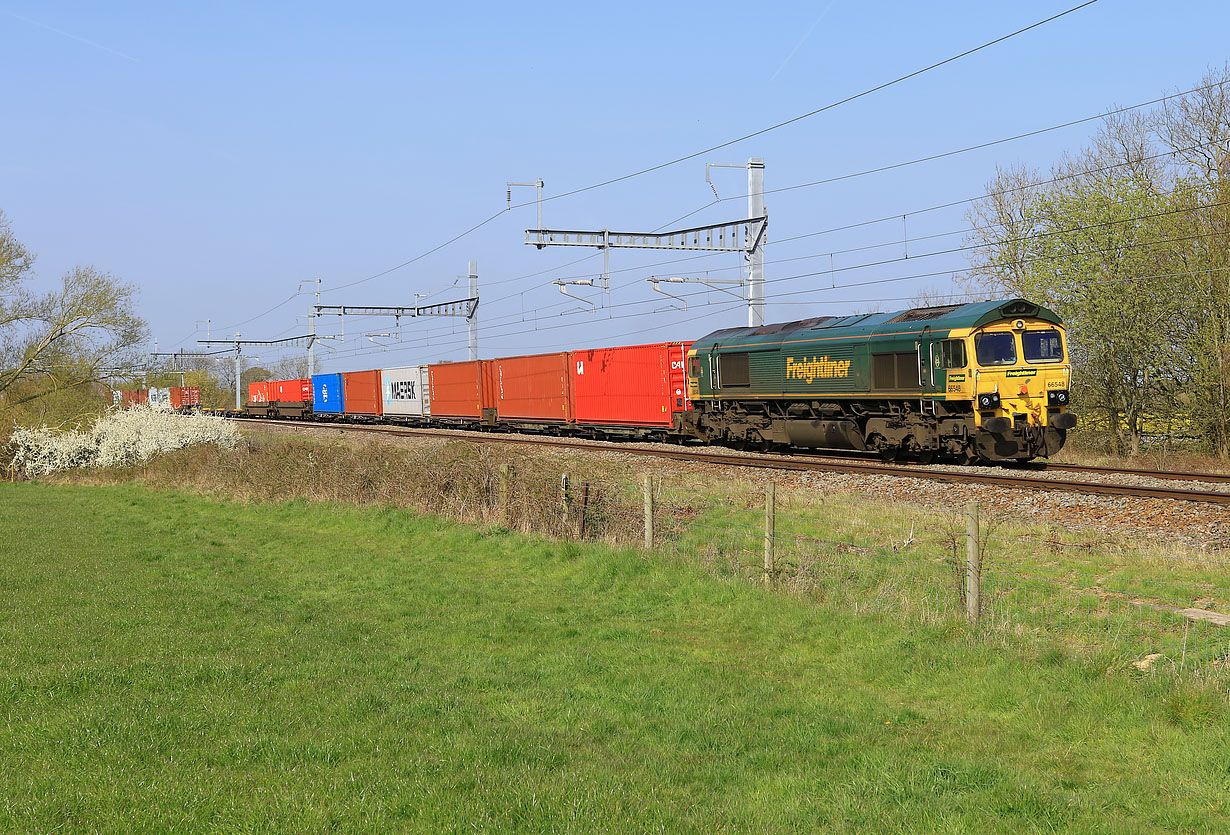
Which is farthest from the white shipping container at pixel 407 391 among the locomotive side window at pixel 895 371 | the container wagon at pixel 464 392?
the locomotive side window at pixel 895 371

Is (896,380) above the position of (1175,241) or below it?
below

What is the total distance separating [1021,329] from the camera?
21.3 m

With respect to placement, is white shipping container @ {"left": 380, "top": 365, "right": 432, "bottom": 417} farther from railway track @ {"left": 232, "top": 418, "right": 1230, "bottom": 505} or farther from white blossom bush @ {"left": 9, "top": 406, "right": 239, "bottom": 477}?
railway track @ {"left": 232, "top": 418, "right": 1230, "bottom": 505}

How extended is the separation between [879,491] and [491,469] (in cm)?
749

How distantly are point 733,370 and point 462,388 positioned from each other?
20.5 meters

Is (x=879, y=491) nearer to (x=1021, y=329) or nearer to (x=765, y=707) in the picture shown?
(x=1021, y=329)

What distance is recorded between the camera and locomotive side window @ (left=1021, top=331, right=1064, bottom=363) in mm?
21328

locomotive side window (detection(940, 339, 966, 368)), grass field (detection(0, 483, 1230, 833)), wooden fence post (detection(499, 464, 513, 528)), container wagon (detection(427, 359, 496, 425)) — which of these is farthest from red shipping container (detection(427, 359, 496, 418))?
grass field (detection(0, 483, 1230, 833))

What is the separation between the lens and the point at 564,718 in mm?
7051

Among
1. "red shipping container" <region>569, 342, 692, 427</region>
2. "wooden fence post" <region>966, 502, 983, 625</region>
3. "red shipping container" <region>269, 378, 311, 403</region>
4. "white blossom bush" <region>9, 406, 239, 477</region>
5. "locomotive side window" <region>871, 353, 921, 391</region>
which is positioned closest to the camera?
"wooden fence post" <region>966, 502, 983, 625</region>

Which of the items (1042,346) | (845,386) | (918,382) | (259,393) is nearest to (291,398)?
(259,393)

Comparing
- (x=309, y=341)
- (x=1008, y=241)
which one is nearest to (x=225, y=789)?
(x=1008, y=241)

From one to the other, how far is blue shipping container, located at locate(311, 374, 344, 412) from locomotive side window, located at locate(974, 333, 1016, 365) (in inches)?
1858

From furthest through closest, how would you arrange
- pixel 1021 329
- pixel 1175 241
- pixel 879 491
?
1. pixel 1175 241
2. pixel 1021 329
3. pixel 879 491
